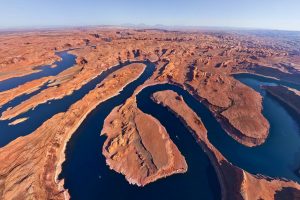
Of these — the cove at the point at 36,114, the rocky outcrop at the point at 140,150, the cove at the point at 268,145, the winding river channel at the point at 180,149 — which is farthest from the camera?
the cove at the point at 36,114

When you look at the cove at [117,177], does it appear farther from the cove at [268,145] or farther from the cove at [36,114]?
the cove at [36,114]

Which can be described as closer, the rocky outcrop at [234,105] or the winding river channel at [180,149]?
the winding river channel at [180,149]

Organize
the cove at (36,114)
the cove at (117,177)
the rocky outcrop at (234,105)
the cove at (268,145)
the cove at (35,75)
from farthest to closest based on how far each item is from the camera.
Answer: the cove at (35,75) < the rocky outcrop at (234,105) < the cove at (36,114) < the cove at (268,145) < the cove at (117,177)

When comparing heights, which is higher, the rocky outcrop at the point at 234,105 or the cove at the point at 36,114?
the rocky outcrop at the point at 234,105

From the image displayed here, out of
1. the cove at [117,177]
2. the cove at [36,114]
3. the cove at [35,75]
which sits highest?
the cove at [35,75]

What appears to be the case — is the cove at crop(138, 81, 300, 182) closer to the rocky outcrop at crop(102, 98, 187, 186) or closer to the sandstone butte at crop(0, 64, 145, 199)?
the rocky outcrop at crop(102, 98, 187, 186)

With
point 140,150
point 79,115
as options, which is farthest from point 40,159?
point 140,150

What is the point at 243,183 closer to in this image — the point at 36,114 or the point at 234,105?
the point at 234,105

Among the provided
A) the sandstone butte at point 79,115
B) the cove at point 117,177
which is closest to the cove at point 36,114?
the sandstone butte at point 79,115
